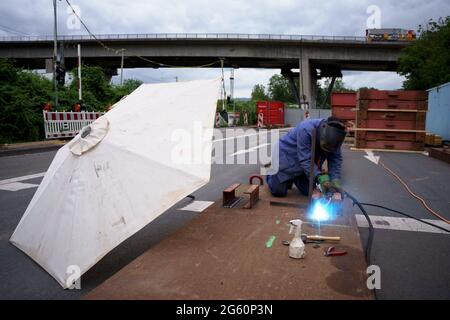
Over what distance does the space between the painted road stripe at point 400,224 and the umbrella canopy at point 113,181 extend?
2.58 metres

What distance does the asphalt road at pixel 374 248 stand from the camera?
2.77 meters

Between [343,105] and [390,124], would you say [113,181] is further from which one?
[343,105]

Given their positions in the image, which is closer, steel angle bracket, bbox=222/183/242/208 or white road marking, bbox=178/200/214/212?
steel angle bracket, bbox=222/183/242/208

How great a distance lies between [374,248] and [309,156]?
1237mm

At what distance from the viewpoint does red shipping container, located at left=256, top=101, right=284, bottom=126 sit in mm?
34156

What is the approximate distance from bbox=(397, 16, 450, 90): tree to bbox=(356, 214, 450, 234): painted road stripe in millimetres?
25078

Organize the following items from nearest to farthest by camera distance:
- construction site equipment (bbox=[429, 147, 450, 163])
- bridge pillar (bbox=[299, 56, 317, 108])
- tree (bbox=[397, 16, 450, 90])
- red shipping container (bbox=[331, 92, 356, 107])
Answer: construction site equipment (bbox=[429, 147, 450, 163]) → red shipping container (bbox=[331, 92, 356, 107]) → tree (bbox=[397, 16, 450, 90]) → bridge pillar (bbox=[299, 56, 317, 108])

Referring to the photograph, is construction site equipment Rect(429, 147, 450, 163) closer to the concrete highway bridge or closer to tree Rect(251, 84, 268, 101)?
the concrete highway bridge

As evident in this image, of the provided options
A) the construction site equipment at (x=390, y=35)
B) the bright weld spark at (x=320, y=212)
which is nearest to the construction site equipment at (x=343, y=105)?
the bright weld spark at (x=320, y=212)

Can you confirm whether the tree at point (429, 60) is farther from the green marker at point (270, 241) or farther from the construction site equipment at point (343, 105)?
the green marker at point (270, 241)

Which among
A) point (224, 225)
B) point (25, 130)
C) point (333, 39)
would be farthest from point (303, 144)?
point (333, 39)

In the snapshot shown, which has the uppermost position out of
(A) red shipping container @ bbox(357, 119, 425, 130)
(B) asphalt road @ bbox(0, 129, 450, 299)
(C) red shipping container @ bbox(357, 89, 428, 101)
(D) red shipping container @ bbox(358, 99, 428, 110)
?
(C) red shipping container @ bbox(357, 89, 428, 101)

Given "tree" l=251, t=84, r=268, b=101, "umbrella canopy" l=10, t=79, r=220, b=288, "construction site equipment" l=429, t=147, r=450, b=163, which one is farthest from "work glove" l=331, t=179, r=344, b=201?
"tree" l=251, t=84, r=268, b=101

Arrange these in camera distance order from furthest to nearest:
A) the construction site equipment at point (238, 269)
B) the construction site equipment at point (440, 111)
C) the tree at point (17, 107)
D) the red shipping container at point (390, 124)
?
the tree at point (17, 107)
the construction site equipment at point (440, 111)
the red shipping container at point (390, 124)
the construction site equipment at point (238, 269)
